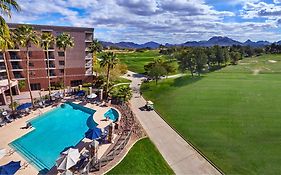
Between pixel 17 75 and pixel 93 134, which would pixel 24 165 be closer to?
pixel 93 134

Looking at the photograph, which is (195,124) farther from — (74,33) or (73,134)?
(74,33)

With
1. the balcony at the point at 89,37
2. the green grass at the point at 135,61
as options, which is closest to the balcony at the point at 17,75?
the balcony at the point at 89,37

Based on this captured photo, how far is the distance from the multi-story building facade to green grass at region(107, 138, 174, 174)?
33.5 meters

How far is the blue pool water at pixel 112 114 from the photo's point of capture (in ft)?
126

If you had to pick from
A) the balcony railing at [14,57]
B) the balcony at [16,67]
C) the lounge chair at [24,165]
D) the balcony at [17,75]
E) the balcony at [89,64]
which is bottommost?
the lounge chair at [24,165]

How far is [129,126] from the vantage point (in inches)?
1328

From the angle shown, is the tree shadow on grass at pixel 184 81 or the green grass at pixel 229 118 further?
the tree shadow on grass at pixel 184 81

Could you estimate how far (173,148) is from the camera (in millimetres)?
28312

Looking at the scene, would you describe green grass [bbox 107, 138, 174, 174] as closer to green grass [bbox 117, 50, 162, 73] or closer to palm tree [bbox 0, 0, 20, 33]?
palm tree [bbox 0, 0, 20, 33]

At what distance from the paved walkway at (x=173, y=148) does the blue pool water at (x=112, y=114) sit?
136 inches

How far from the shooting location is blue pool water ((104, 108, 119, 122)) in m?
38.3

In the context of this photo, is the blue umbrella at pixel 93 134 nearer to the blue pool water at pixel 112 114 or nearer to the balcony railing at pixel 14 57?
the blue pool water at pixel 112 114

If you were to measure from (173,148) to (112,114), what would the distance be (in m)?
15.0

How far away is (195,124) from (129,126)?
32.4 ft
